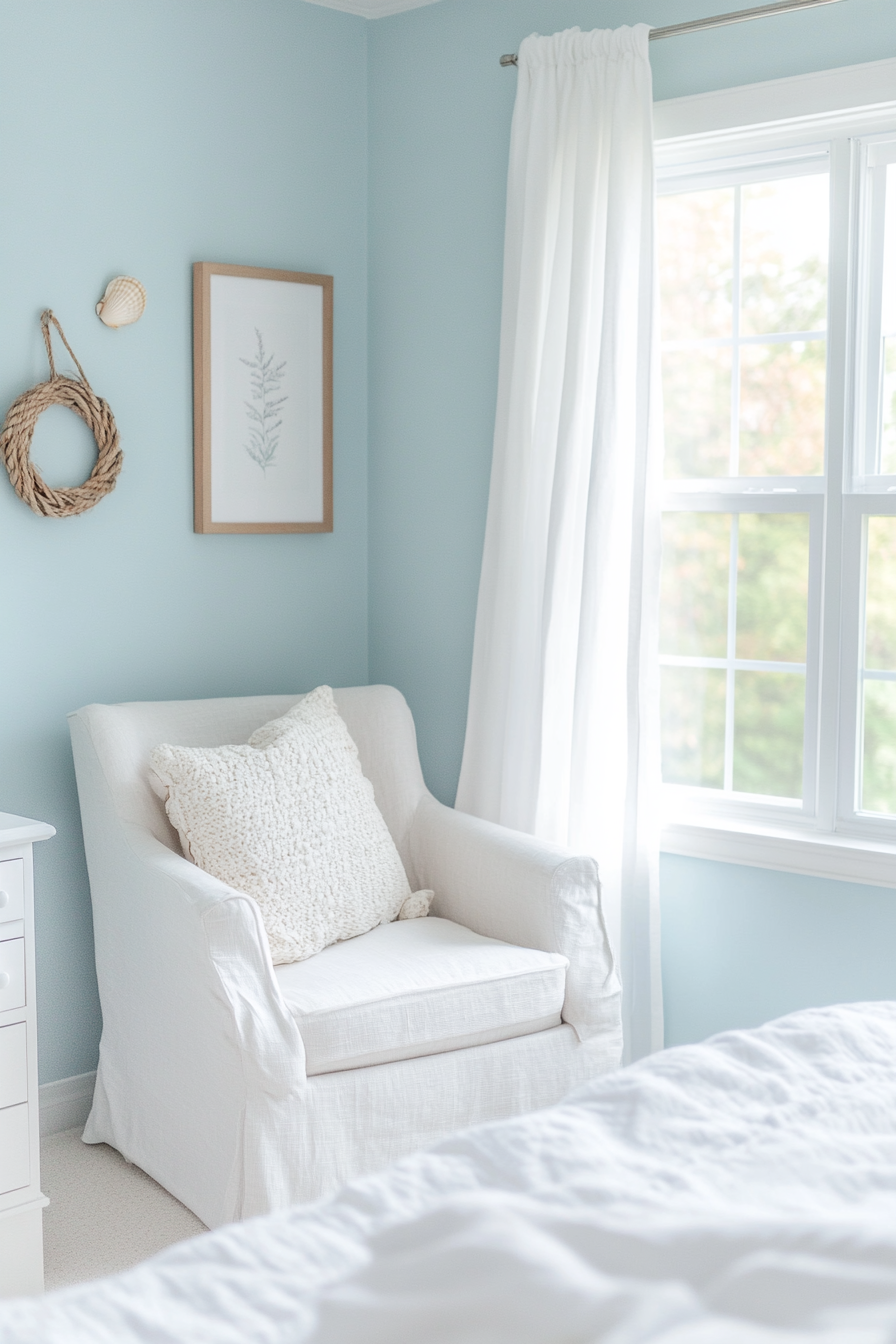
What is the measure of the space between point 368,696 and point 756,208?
4.61ft

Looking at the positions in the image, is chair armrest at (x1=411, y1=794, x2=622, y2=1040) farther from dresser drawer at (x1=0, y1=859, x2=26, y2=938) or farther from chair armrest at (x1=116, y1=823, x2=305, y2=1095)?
dresser drawer at (x1=0, y1=859, x2=26, y2=938)

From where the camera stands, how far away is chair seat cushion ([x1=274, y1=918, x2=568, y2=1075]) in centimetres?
228

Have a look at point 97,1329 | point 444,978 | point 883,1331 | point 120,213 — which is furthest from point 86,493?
point 883,1331

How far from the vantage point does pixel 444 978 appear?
7.89ft

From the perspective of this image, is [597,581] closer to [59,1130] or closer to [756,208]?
[756,208]

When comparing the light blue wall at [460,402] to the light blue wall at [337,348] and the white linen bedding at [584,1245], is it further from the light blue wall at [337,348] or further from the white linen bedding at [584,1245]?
the white linen bedding at [584,1245]

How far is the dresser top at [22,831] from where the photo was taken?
2.23 m

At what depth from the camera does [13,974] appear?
2254mm

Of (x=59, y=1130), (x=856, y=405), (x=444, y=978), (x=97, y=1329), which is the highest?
(x=856, y=405)

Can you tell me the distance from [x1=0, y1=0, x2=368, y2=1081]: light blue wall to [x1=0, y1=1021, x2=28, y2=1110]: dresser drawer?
0.66 metres

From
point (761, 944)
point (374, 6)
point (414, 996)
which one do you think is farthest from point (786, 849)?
point (374, 6)

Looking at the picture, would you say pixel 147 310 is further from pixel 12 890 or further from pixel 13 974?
pixel 13 974

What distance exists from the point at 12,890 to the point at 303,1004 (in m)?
0.54

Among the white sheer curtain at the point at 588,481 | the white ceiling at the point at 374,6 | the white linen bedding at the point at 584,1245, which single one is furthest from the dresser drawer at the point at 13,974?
the white ceiling at the point at 374,6
